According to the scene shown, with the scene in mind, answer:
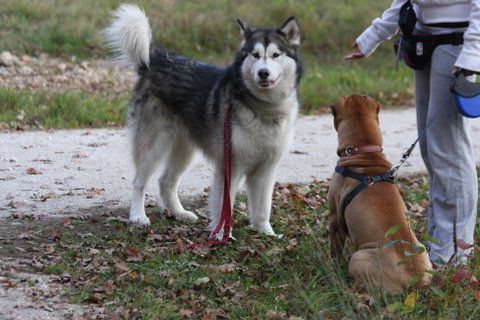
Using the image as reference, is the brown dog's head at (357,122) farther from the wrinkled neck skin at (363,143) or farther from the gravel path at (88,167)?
the gravel path at (88,167)

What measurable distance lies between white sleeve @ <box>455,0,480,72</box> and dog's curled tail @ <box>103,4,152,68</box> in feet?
8.51

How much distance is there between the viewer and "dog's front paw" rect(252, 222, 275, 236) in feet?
18.5

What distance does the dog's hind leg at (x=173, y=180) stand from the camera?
20.0 ft

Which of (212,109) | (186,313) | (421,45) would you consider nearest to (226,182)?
(212,109)

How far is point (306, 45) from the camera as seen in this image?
47.7 feet

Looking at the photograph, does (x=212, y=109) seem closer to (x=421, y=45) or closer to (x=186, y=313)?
(x=421, y=45)

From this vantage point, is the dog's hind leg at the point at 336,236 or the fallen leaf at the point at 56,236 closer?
the dog's hind leg at the point at 336,236

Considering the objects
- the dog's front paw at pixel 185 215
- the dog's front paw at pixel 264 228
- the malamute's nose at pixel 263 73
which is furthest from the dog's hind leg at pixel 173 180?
the malamute's nose at pixel 263 73

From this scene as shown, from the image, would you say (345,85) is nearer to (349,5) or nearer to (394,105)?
(394,105)

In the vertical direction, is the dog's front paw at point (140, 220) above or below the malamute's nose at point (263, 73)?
below

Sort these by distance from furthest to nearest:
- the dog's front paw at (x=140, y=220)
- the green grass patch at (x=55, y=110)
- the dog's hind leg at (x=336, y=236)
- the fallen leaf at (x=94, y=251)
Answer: the green grass patch at (x=55, y=110) < the dog's front paw at (x=140, y=220) < the fallen leaf at (x=94, y=251) < the dog's hind leg at (x=336, y=236)

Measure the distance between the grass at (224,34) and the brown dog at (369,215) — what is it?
216 inches

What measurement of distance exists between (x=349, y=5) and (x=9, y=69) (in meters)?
8.15

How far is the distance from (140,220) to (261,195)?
92cm
